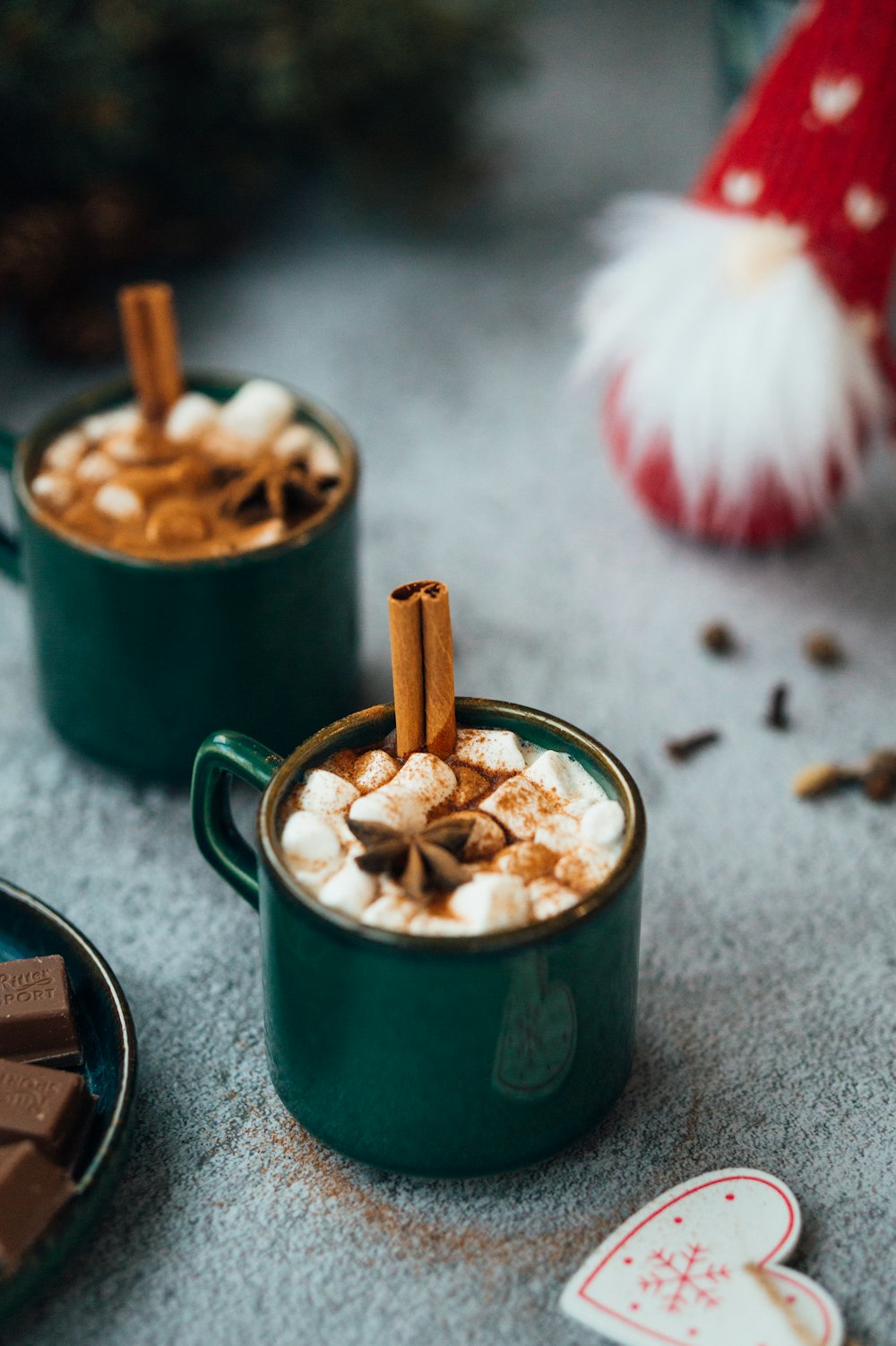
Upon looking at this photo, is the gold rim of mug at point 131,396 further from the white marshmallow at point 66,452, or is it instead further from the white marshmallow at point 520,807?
the white marshmallow at point 520,807

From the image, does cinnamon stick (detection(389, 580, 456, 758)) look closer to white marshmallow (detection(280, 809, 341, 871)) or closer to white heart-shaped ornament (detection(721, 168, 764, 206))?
white marshmallow (detection(280, 809, 341, 871))

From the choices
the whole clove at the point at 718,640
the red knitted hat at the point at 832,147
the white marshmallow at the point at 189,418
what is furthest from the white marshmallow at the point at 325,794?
the red knitted hat at the point at 832,147

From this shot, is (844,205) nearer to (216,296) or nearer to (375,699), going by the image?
(375,699)

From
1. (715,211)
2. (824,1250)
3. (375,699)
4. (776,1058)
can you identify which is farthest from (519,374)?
(824,1250)

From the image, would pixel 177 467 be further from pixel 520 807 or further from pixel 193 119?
pixel 193 119

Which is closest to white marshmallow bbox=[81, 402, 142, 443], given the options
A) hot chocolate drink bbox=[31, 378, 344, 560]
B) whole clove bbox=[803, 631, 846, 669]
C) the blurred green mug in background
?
hot chocolate drink bbox=[31, 378, 344, 560]

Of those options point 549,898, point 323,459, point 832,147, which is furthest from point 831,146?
point 549,898
